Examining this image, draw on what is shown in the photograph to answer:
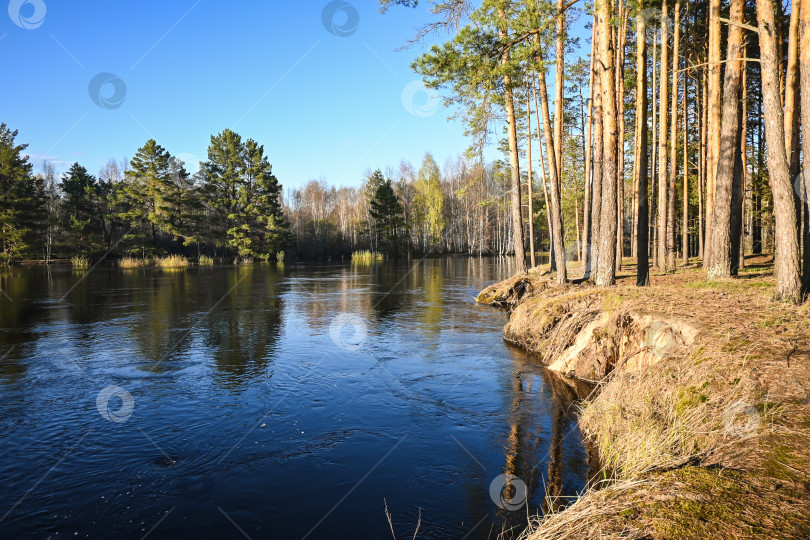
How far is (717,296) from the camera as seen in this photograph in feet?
31.5

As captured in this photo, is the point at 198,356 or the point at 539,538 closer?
the point at 539,538

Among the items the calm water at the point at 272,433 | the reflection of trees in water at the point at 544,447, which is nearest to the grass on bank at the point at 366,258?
the calm water at the point at 272,433

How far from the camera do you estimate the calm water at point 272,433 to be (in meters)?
4.57

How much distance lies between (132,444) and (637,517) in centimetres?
585

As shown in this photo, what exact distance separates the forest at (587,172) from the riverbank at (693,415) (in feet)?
8.91

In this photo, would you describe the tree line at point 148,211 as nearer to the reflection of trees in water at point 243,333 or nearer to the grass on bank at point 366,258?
the grass on bank at point 366,258

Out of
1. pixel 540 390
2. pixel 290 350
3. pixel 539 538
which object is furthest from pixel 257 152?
pixel 539 538

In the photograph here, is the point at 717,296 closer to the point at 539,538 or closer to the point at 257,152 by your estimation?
the point at 539,538

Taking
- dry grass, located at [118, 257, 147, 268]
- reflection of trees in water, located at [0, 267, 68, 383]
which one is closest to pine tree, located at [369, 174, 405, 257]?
dry grass, located at [118, 257, 147, 268]

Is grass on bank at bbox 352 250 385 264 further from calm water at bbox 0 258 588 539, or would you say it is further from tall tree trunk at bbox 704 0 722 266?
calm water at bbox 0 258 588 539

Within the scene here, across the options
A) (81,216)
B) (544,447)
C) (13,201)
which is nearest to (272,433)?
(544,447)

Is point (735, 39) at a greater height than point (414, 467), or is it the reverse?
point (735, 39)

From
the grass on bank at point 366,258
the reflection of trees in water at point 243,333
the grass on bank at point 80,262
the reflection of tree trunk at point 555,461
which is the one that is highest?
the grass on bank at point 80,262

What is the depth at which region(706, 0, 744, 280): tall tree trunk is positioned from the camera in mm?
12508
